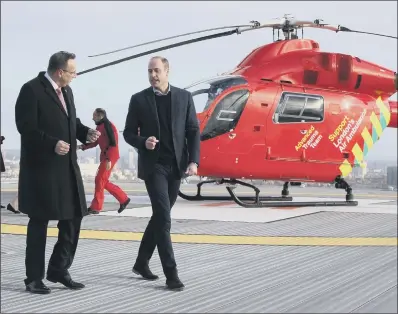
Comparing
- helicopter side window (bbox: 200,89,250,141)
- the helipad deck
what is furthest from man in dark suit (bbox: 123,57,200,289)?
helicopter side window (bbox: 200,89,250,141)

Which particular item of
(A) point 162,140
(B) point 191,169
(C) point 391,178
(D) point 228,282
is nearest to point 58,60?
(A) point 162,140

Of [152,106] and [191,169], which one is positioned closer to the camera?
[152,106]

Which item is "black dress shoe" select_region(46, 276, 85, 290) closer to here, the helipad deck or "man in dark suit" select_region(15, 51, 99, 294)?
the helipad deck

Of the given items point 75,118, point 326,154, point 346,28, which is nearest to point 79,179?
point 75,118

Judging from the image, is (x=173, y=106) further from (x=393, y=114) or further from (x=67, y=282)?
(x=393, y=114)

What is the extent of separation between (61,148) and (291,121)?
7201mm

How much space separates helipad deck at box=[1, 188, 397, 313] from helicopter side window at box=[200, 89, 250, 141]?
1056 millimetres

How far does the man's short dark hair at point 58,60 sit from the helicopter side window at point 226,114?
517 centimetres

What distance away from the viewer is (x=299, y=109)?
8.03 m

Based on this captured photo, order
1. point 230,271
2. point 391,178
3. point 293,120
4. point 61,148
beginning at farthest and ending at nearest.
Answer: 1. point 293,120
2. point 391,178
3. point 230,271
4. point 61,148

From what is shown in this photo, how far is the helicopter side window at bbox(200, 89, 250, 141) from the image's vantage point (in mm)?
6652

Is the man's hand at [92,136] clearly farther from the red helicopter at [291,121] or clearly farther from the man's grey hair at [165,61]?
the red helicopter at [291,121]

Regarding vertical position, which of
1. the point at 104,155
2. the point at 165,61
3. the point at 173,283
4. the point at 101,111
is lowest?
the point at 173,283

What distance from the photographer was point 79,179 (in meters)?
1.24
